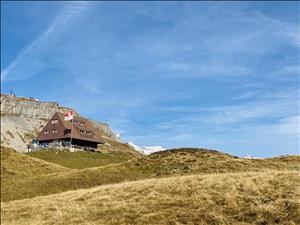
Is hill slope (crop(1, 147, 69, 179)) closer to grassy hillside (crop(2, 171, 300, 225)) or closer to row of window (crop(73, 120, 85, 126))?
grassy hillside (crop(2, 171, 300, 225))

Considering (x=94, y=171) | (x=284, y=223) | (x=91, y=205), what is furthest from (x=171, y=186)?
(x=94, y=171)

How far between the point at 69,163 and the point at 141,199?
5737 centimetres

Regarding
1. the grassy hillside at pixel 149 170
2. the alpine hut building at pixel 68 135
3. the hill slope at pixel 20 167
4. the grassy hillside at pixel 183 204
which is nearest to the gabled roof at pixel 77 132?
the alpine hut building at pixel 68 135

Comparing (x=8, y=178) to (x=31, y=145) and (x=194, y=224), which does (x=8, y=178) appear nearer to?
(x=194, y=224)

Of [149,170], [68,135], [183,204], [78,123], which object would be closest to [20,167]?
[149,170]

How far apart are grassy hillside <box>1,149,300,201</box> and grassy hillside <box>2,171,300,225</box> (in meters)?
11.8

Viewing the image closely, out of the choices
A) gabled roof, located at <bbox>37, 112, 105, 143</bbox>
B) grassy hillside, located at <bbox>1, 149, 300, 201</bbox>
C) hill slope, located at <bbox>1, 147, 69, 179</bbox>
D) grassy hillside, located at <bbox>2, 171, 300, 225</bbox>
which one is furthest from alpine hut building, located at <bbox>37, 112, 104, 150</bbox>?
grassy hillside, located at <bbox>2, 171, 300, 225</bbox>

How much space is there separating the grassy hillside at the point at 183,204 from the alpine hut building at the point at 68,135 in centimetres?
9772

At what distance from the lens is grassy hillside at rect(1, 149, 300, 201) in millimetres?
43844

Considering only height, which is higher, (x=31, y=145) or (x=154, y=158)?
(x=31, y=145)

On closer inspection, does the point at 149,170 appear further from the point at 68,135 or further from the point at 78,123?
the point at 78,123

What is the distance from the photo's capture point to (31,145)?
145 meters

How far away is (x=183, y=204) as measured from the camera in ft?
84.0

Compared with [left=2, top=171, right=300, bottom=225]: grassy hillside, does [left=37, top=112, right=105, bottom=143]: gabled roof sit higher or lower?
higher
